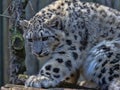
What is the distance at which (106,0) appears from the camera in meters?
7.35

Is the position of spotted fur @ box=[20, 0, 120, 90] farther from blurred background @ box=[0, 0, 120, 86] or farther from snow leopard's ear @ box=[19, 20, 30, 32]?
blurred background @ box=[0, 0, 120, 86]

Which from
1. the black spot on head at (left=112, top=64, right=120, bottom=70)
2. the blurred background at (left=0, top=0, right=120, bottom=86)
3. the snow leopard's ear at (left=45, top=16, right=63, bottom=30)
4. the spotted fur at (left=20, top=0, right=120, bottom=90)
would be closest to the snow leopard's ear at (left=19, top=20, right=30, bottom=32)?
the spotted fur at (left=20, top=0, right=120, bottom=90)

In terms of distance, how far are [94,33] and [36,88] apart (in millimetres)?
803

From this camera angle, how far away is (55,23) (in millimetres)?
5848

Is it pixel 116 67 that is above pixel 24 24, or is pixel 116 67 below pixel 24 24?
below

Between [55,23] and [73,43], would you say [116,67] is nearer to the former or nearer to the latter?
[73,43]

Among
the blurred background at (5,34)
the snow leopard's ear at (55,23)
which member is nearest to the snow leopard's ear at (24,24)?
the snow leopard's ear at (55,23)

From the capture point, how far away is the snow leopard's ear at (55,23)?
5.82 meters

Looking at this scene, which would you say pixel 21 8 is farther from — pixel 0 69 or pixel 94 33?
pixel 0 69

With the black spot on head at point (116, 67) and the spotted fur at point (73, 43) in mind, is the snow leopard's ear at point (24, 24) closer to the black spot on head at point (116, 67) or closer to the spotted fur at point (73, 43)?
the spotted fur at point (73, 43)

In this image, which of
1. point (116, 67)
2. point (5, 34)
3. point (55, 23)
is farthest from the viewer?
point (5, 34)

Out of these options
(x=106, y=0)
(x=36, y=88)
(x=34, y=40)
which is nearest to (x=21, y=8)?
(x=34, y=40)

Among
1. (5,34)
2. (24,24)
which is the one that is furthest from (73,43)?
(5,34)

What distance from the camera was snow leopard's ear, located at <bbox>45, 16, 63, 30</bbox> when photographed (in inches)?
229
